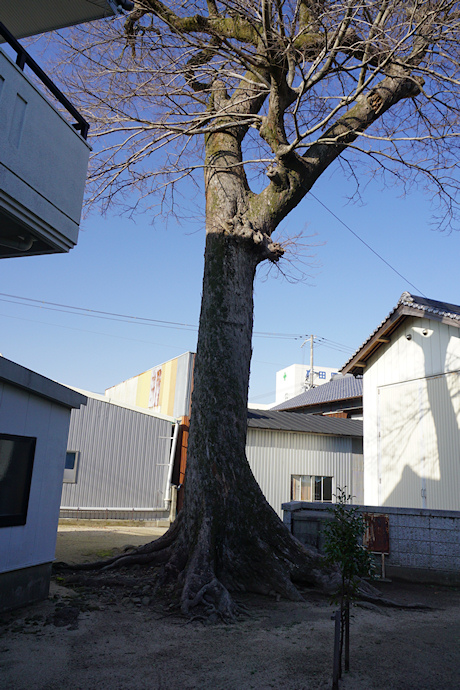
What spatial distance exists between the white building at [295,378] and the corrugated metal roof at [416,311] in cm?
4907

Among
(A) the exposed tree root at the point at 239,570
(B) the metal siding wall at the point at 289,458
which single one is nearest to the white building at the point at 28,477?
(A) the exposed tree root at the point at 239,570

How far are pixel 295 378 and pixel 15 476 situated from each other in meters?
59.7

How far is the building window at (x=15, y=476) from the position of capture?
20.1 feet

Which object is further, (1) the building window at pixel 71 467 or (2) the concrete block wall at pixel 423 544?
(1) the building window at pixel 71 467

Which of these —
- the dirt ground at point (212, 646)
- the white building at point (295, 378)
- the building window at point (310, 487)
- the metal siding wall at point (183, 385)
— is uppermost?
the white building at point (295, 378)

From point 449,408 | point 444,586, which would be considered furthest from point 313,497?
point 444,586

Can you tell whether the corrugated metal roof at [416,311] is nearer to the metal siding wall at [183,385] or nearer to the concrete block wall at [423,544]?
the concrete block wall at [423,544]

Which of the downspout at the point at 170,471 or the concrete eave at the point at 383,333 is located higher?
the concrete eave at the point at 383,333

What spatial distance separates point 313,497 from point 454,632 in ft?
44.4

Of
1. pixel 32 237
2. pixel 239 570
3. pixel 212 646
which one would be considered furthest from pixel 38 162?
pixel 239 570

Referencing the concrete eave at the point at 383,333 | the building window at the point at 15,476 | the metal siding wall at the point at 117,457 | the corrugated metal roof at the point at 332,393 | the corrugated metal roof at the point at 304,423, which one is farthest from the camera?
the corrugated metal roof at the point at 332,393

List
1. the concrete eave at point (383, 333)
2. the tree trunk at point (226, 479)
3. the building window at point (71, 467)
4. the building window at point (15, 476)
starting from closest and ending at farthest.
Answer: the building window at point (15, 476), the tree trunk at point (226, 479), the concrete eave at point (383, 333), the building window at point (71, 467)

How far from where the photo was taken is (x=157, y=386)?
23.1 meters

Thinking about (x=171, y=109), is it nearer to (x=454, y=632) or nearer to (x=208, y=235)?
(x=208, y=235)
